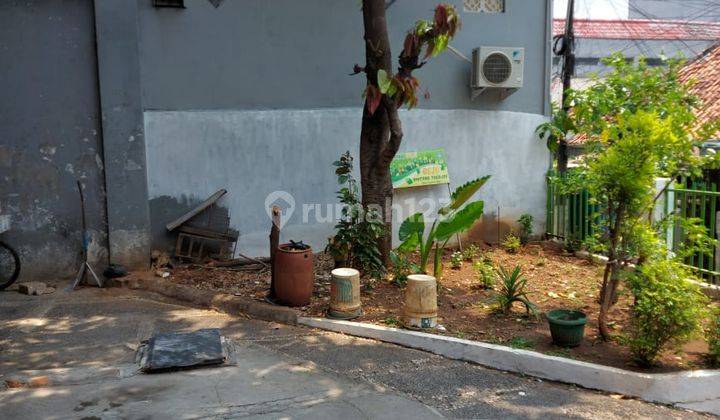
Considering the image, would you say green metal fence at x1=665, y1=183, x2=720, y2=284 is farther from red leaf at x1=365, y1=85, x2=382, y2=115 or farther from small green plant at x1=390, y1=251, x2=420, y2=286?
red leaf at x1=365, y1=85, x2=382, y2=115

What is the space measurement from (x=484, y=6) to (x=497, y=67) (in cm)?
118

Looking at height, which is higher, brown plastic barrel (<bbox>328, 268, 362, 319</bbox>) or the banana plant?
the banana plant

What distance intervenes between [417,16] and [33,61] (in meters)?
5.78

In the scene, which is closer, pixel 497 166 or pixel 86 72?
pixel 86 72

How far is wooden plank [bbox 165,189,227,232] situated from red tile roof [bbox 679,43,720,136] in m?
8.51

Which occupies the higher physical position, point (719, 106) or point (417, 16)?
point (417, 16)

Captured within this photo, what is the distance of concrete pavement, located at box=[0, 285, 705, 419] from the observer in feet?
→ 15.6

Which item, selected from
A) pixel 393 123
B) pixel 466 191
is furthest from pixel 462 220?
pixel 393 123

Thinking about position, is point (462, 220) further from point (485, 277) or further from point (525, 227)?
point (525, 227)

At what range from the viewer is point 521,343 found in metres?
6.08

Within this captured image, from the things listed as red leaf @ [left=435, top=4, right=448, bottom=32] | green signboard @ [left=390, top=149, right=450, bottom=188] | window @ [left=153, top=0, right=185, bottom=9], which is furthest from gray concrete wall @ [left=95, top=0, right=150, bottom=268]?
red leaf @ [left=435, top=4, right=448, bottom=32]

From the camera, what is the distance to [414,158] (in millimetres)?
10266

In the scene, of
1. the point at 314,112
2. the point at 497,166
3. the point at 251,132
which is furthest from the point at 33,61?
the point at 497,166

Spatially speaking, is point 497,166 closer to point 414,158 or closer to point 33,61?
point 414,158
